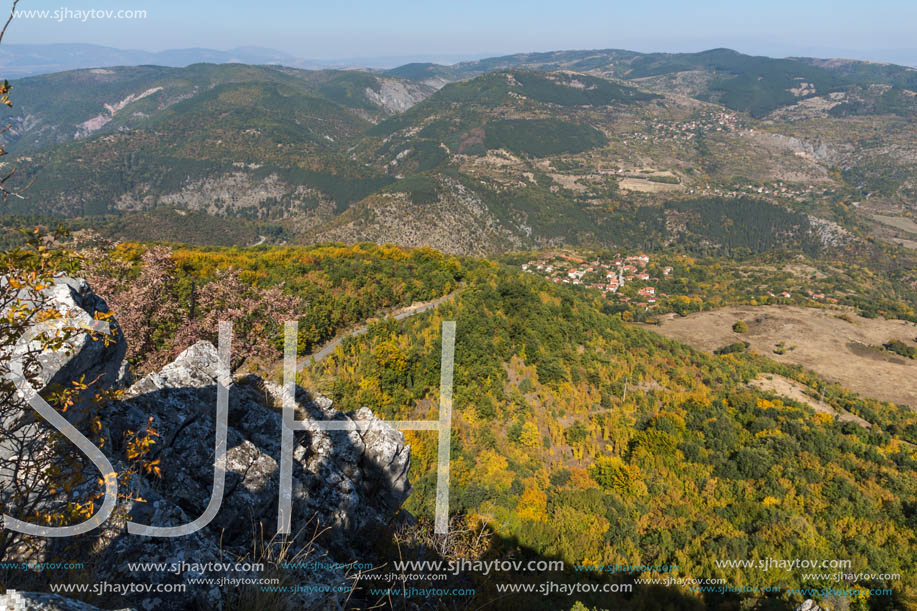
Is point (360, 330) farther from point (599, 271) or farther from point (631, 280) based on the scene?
point (599, 271)

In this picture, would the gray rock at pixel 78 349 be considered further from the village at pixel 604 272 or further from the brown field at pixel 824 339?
the village at pixel 604 272

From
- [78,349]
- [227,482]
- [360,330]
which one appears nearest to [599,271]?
[360,330]

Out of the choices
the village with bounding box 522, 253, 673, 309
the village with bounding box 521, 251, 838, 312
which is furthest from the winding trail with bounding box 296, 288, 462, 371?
the village with bounding box 522, 253, 673, 309

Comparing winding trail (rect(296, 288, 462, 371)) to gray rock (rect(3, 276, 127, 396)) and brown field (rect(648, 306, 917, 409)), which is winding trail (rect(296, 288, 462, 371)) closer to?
gray rock (rect(3, 276, 127, 396))

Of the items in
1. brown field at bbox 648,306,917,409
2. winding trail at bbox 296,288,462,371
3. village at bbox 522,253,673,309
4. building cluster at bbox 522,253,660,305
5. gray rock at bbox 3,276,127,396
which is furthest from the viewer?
building cluster at bbox 522,253,660,305

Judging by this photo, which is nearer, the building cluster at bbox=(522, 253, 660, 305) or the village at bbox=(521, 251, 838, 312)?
the village at bbox=(521, 251, 838, 312)

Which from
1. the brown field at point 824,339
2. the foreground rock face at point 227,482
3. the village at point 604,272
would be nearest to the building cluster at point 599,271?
the village at point 604,272
